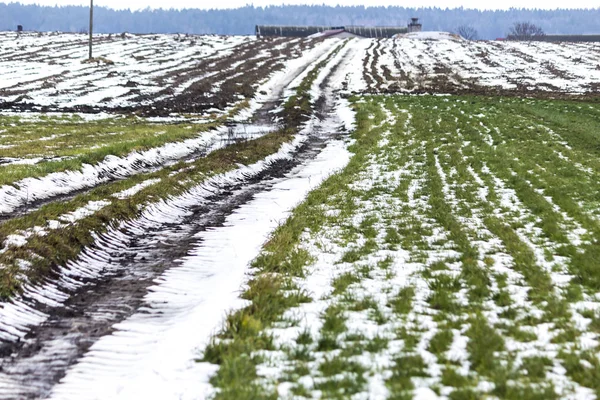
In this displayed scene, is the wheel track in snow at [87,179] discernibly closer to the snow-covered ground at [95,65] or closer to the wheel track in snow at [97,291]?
the wheel track in snow at [97,291]

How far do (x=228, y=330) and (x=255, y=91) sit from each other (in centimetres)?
4415

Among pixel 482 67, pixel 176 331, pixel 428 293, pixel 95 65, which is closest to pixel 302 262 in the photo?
pixel 428 293

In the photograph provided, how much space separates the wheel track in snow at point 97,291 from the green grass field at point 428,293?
177 centimetres

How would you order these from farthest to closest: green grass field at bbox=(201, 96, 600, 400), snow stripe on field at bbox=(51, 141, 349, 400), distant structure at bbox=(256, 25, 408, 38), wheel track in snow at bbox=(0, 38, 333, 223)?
distant structure at bbox=(256, 25, 408, 38) < wheel track in snow at bbox=(0, 38, 333, 223) < snow stripe on field at bbox=(51, 141, 349, 400) < green grass field at bbox=(201, 96, 600, 400)

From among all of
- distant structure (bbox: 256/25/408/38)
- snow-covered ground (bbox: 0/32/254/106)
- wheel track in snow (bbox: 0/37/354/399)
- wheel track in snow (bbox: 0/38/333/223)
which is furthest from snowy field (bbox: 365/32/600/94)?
wheel track in snow (bbox: 0/37/354/399)

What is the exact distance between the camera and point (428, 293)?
27.7 ft

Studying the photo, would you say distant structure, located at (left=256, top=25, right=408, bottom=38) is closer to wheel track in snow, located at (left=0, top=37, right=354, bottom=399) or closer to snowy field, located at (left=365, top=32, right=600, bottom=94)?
snowy field, located at (left=365, top=32, right=600, bottom=94)

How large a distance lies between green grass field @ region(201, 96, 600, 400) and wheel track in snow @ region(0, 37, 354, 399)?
1.77m

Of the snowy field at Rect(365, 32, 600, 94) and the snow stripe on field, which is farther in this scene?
the snowy field at Rect(365, 32, 600, 94)

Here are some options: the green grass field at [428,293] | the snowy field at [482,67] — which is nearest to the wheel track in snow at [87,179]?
the green grass field at [428,293]

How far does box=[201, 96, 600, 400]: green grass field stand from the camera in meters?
5.92

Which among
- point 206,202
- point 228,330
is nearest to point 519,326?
point 228,330

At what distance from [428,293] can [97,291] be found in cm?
512

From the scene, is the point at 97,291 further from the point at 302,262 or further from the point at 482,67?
the point at 482,67
